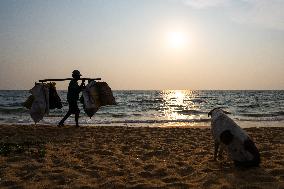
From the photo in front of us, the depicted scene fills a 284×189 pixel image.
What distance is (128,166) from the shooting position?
6.90m

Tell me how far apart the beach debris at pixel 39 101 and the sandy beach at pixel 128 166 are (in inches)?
100

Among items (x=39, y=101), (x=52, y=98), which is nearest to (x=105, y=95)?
(x=52, y=98)

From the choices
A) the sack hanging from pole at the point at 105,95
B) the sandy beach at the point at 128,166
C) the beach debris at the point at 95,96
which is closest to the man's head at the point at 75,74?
the beach debris at the point at 95,96

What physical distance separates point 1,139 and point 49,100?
3.25 metres

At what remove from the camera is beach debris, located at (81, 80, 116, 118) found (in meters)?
12.9

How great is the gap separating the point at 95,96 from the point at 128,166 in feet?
21.5

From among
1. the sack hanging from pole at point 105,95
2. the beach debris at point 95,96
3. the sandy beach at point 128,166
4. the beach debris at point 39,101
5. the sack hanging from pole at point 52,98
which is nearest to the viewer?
the sandy beach at point 128,166

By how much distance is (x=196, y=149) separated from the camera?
908cm

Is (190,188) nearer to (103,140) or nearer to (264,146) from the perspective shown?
(264,146)

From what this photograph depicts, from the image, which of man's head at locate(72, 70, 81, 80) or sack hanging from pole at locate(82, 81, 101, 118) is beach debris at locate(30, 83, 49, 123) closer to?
man's head at locate(72, 70, 81, 80)

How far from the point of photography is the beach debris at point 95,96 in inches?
509

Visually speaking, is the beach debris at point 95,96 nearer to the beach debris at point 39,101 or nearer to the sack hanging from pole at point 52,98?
the sack hanging from pole at point 52,98

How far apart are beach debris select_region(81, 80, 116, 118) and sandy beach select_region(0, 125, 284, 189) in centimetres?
266

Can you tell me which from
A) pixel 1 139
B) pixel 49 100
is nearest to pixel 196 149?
pixel 1 139
